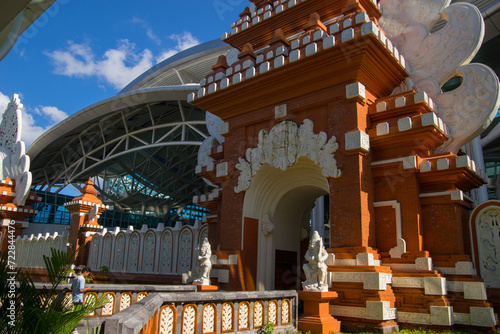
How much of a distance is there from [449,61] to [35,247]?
2541 cm

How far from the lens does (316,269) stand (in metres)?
9.59

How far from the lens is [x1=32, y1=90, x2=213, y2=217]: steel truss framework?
1251 inches

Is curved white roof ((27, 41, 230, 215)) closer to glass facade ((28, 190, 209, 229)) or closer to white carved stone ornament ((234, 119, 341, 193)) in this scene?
glass facade ((28, 190, 209, 229))

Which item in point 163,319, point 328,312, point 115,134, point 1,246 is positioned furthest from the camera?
point 115,134

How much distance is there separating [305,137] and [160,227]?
903cm

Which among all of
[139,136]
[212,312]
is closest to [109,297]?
[212,312]

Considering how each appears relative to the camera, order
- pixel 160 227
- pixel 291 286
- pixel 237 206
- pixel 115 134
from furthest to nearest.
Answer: pixel 115 134 → pixel 160 227 → pixel 291 286 → pixel 237 206

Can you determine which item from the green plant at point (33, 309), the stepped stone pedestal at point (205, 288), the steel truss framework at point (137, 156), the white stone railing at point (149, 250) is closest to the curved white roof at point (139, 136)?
the steel truss framework at point (137, 156)

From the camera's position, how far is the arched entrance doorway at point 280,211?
13.1m

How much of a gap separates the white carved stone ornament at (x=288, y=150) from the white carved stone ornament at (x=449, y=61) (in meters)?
3.33

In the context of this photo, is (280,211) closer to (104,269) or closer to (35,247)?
(104,269)

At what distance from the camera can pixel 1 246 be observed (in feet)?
86.0

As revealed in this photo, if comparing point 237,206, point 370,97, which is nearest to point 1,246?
point 237,206

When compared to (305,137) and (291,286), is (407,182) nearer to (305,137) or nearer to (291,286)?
(305,137)
